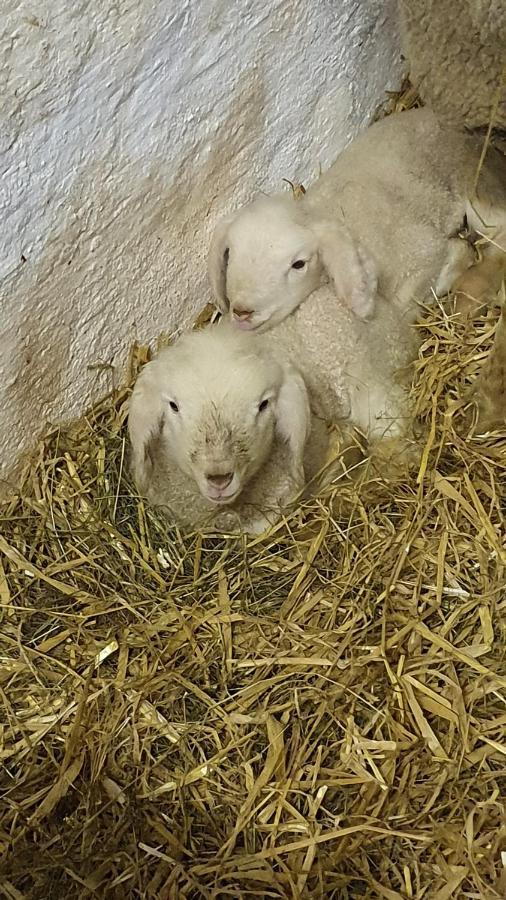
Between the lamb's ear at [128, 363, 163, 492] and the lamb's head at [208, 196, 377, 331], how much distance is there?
1.21ft

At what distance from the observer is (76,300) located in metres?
2.57

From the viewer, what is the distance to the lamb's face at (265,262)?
2.71 metres

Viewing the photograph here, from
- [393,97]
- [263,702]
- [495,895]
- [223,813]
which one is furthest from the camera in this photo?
[393,97]

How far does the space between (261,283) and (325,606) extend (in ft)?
3.21

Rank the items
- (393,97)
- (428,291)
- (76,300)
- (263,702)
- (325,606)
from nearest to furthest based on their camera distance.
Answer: (263,702) → (325,606) → (76,300) → (428,291) → (393,97)

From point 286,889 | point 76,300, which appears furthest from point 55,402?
point 286,889

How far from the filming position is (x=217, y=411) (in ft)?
7.76

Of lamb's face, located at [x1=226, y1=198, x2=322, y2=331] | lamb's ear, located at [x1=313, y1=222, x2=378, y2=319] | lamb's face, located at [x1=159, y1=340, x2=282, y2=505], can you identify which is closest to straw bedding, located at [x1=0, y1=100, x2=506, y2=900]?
lamb's face, located at [x1=159, y1=340, x2=282, y2=505]

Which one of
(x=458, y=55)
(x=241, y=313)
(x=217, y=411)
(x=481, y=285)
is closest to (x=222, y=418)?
(x=217, y=411)

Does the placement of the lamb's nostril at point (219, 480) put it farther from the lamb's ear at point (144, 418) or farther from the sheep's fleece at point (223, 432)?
the lamb's ear at point (144, 418)

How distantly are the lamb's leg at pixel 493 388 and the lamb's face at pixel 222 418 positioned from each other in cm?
60

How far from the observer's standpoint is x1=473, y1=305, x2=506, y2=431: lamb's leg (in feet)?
8.33

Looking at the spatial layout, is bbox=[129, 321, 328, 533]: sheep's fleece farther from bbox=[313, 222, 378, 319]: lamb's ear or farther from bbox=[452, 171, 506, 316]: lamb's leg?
bbox=[452, 171, 506, 316]: lamb's leg

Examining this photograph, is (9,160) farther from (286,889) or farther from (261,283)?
(286,889)
